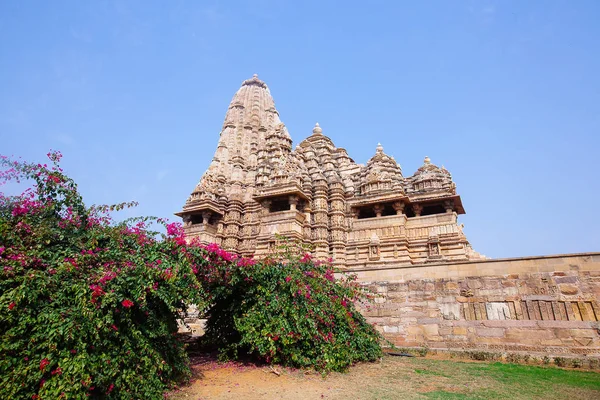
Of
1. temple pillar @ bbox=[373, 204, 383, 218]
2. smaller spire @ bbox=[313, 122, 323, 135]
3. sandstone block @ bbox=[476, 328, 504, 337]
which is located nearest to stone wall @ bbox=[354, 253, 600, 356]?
sandstone block @ bbox=[476, 328, 504, 337]

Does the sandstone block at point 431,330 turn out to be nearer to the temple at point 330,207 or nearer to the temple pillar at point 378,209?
the temple at point 330,207

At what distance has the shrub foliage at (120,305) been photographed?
14.6 feet

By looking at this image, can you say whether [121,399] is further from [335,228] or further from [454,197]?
[454,197]

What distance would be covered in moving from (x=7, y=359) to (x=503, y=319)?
10.6 meters

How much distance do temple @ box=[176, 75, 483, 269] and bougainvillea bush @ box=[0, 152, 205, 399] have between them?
13160 millimetres

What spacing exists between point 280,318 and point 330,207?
50.1 feet

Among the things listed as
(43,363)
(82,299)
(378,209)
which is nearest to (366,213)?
(378,209)

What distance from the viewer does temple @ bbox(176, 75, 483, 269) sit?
19.1 m

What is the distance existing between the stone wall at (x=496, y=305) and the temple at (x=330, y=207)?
5.93 metres

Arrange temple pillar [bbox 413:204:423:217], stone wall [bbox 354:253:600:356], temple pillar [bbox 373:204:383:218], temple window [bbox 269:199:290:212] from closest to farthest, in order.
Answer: stone wall [bbox 354:253:600:356]
temple pillar [bbox 413:204:423:217]
temple pillar [bbox 373:204:383:218]
temple window [bbox 269:199:290:212]

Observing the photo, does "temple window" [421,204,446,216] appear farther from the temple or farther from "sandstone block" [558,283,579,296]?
"sandstone block" [558,283,579,296]

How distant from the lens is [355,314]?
991 centimetres

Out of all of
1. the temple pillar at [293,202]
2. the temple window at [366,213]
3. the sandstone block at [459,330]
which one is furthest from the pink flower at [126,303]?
the temple window at [366,213]

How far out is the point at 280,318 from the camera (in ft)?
24.3
